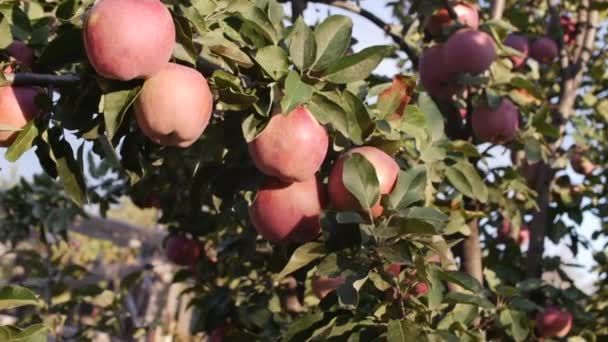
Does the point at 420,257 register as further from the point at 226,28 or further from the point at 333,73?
the point at 226,28

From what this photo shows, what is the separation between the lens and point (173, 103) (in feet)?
3.59

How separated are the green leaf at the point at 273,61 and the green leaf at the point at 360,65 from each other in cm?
9

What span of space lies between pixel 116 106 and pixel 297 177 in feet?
1.08

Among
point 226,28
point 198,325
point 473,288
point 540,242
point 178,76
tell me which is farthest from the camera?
point 540,242

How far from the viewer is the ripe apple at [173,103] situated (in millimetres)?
1104

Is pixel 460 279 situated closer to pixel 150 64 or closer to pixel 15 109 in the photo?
pixel 150 64

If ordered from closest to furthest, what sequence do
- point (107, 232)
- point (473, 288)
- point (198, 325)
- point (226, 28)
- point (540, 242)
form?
point (226, 28) < point (473, 288) < point (198, 325) < point (540, 242) < point (107, 232)

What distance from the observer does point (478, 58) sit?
2070mm

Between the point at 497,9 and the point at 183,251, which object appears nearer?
the point at 497,9

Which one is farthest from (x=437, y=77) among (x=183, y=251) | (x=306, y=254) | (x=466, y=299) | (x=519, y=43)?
(x=183, y=251)

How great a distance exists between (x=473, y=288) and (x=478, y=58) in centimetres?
89

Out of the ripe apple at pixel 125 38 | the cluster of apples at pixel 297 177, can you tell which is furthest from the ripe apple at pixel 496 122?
the ripe apple at pixel 125 38

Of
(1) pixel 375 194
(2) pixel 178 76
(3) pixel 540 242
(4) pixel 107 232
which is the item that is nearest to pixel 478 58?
(3) pixel 540 242

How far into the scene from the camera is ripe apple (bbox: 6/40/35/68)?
4.21ft
